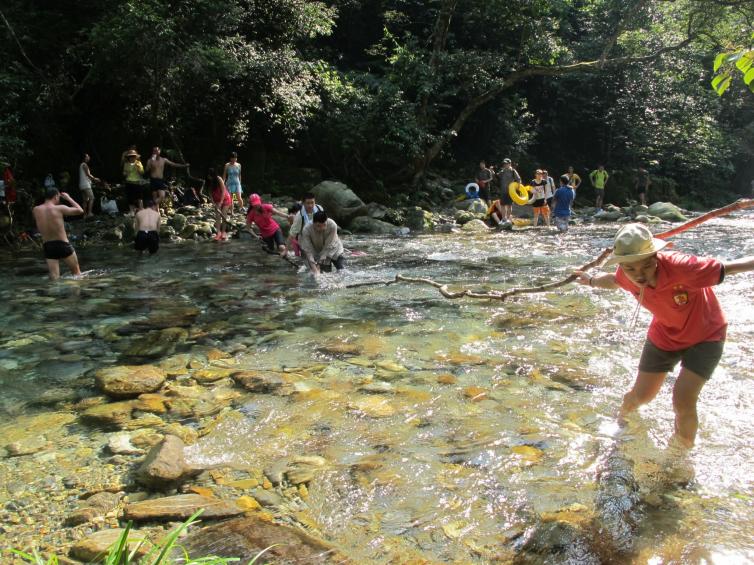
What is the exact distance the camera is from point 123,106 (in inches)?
733

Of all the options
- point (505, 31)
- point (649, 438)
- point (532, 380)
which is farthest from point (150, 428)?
point (505, 31)

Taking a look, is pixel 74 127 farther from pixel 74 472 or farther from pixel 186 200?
pixel 74 472

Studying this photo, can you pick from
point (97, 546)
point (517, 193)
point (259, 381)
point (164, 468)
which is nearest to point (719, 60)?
point (164, 468)

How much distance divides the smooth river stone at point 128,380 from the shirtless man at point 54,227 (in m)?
5.18

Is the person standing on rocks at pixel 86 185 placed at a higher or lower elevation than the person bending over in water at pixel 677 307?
higher

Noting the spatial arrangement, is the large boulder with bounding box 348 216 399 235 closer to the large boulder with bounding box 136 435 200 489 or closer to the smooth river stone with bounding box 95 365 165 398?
the smooth river stone with bounding box 95 365 165 398

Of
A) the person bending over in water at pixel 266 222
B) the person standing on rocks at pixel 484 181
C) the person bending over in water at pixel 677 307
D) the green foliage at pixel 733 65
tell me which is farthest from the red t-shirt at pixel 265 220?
the person standing on rocks at pixel 484 181

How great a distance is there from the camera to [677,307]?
11.9 feet

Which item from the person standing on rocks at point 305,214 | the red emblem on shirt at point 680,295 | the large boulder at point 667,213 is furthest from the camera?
the large boulder at point 667,213

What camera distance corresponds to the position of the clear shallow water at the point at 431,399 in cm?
332

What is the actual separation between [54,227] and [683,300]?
30.9 ft

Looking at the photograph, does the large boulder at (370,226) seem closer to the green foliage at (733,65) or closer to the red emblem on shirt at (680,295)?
the red emblem on shirt at (680,295)

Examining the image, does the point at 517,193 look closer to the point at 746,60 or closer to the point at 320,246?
the point at 320,246

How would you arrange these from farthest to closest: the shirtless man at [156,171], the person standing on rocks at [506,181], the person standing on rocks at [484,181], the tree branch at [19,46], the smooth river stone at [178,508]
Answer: the person standing on rocks at [484,181]
the person standing on rocks at [506,181]
the shirtless man at [156,171]
the tree branch at [19,46]
the smooth river stone at [178,508]
